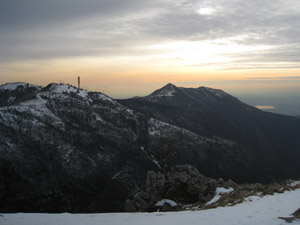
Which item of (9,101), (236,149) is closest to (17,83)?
(9,101)

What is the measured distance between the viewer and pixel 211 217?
18.8 meters

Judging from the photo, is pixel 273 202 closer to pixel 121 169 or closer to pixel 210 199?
pixel 210 199

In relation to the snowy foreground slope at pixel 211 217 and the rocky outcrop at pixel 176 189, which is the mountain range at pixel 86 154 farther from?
the snowy foreground slope at pixel 211 217

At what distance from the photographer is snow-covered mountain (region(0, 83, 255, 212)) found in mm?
82812

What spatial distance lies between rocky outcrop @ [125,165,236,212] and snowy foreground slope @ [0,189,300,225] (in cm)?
1379

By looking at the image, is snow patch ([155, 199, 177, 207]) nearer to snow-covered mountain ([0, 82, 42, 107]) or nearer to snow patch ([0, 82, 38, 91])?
snow-covered mountain ([0, 82, 42, 107])

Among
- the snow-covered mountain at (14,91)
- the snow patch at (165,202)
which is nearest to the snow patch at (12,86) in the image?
the snow-covered mountain at (14,91)

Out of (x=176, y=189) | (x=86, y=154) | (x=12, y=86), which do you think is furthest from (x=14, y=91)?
(x=176, y=189)

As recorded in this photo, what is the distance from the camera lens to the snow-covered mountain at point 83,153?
82812mm

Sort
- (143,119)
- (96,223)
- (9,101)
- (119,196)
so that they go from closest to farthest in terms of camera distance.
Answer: (96,223) < (119,196) < (143,119) < (9,101)

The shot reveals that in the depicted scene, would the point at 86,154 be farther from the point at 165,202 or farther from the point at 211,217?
the point at 211,217

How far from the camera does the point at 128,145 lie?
12169 cm

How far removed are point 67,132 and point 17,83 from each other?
109m

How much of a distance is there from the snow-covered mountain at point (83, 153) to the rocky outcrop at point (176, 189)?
565 inches
